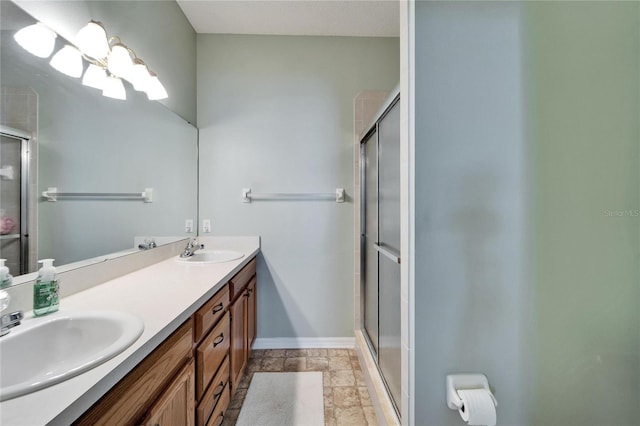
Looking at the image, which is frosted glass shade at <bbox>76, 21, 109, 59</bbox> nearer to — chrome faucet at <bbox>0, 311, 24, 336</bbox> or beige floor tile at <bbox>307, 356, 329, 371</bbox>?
chrome faucet at <bbox>0, 311, 24, 336</bbox>

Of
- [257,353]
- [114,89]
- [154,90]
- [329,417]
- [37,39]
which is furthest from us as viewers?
[257,353]

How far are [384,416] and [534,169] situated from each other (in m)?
1.25

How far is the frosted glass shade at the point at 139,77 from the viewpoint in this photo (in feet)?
4.51

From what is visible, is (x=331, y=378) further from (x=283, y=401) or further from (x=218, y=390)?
(x=218, y=390)

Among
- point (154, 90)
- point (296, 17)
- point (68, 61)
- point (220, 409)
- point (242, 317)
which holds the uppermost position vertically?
point (296, 17)

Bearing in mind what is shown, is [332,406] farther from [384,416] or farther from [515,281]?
[515,281]

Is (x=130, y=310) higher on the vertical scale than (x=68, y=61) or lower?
lower

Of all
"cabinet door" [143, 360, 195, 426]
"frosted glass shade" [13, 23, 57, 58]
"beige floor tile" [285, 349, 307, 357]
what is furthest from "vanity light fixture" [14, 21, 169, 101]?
"beige floor tile" [285, 349, 307, 357]

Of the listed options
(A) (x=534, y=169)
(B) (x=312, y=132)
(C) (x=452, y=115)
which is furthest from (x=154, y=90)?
(A) (x=534, y=169)

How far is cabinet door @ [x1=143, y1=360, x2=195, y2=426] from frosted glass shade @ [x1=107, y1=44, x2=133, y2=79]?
1456 millimetres

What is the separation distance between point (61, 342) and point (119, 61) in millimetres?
1319

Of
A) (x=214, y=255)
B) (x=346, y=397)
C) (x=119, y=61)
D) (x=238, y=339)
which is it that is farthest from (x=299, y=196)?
(x=346, y=397)

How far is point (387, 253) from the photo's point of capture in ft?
4.35

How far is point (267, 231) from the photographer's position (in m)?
2.09
